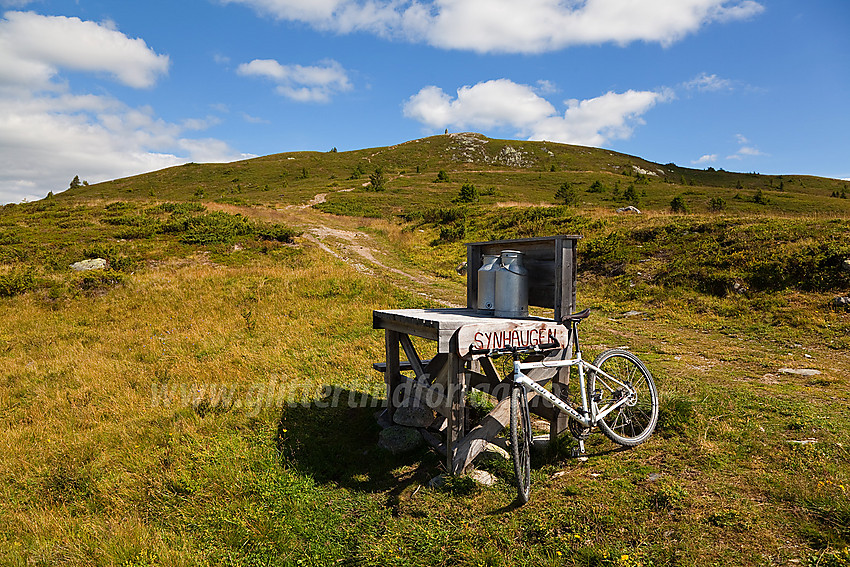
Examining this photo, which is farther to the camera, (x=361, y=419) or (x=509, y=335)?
(x=361, y=419)

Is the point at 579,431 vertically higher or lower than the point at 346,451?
higher

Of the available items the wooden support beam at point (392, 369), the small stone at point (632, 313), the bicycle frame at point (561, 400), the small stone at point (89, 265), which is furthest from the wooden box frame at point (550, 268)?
the small stone at point (89, 265)

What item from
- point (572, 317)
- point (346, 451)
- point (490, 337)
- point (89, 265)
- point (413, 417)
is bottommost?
point (346, 451)

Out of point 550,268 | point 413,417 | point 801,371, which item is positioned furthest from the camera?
point 801,371

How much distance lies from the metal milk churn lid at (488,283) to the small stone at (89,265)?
18900 mm

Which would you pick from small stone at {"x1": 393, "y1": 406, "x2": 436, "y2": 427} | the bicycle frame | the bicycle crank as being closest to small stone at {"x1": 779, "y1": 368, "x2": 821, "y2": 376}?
the bicycle frame

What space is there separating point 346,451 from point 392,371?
1.33 metres

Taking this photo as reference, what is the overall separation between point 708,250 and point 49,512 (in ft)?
60.3

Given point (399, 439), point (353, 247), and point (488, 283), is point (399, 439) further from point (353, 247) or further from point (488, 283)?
point (353, 247)

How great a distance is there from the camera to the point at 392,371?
274 inches

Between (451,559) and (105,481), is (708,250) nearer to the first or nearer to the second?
(451,559)

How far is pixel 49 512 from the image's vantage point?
504 centimetres

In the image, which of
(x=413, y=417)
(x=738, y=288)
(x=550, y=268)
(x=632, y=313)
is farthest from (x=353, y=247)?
(x=550, y=268)

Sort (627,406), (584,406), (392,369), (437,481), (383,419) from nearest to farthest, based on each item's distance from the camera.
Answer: (437,481)
(584,406)
(627,406)
(383,419)
(392,369)
